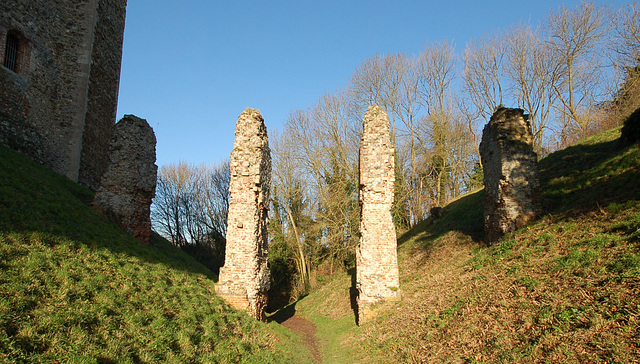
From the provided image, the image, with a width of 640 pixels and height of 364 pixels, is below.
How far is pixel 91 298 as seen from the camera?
19.3ft

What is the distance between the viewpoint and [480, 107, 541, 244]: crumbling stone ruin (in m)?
10.6

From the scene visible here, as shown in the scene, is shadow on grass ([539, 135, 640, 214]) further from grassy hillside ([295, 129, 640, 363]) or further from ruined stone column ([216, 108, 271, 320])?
ruined stone column ([216, 108, 271, 320])

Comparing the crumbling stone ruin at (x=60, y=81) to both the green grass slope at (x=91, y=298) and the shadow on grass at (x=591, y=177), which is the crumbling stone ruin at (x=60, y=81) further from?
the shadow on grass at (x=591, y=177)

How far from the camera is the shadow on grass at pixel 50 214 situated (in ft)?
24.1

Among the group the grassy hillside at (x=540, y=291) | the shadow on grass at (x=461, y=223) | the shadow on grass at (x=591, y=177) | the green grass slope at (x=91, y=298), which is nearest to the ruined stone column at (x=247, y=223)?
the green grass slope at (x=91, y=298)

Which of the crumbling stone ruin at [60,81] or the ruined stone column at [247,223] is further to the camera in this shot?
the crumbling stone ruin at [60,81]

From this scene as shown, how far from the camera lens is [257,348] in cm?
811

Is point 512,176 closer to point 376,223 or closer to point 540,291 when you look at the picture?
point 376,223

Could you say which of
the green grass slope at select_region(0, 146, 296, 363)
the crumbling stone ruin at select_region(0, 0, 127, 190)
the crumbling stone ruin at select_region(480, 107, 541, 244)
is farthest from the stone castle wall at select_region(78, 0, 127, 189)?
the crumbling stone ruin at select_region(480, 107, 541, 244)

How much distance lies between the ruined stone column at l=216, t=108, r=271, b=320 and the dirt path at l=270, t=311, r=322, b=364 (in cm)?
188

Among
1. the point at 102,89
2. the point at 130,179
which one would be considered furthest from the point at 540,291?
the point at 102,89

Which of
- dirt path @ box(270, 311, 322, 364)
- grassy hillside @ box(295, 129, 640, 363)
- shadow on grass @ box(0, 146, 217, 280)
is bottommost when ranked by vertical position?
dirt path @ box(270, 311, 322, 364)

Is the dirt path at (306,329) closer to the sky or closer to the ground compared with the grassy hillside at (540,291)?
closer to the ground

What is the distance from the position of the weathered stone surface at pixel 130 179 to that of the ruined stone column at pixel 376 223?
300 inches
